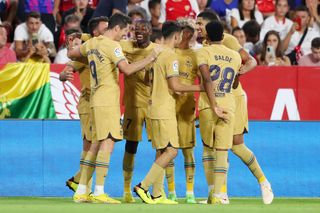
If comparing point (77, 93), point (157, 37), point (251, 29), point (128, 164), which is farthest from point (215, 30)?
point (251, 29)

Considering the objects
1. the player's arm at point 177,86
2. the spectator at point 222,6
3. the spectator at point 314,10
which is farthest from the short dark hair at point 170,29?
the spectator at point 314,10

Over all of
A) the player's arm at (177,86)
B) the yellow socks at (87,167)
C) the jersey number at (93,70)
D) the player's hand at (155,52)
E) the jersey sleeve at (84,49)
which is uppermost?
the player's hand at (155,52)

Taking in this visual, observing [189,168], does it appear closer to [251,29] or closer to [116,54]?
[116,54]

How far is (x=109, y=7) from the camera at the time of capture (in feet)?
69.6

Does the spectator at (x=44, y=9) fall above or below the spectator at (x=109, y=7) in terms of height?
below

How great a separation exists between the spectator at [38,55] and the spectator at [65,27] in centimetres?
83

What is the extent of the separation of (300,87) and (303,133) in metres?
0.87

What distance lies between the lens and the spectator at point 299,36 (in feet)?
71.6

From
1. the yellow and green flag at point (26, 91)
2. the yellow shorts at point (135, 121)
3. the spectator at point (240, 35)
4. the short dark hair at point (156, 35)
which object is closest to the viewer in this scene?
the yellow shorts at point (135, 121)

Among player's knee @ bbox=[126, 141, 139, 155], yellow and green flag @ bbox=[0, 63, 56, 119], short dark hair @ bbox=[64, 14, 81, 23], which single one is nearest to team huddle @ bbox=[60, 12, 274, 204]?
player's knee @ bbox=[126, 141, 139, 155]

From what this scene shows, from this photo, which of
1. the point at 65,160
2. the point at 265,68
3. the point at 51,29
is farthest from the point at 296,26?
the point at 65,160

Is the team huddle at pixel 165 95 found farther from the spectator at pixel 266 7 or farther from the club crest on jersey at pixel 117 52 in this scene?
the spectator at pixel 266 7

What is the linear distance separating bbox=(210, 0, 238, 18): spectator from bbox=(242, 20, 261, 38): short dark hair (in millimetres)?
1066

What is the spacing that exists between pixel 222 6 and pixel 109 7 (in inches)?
111
